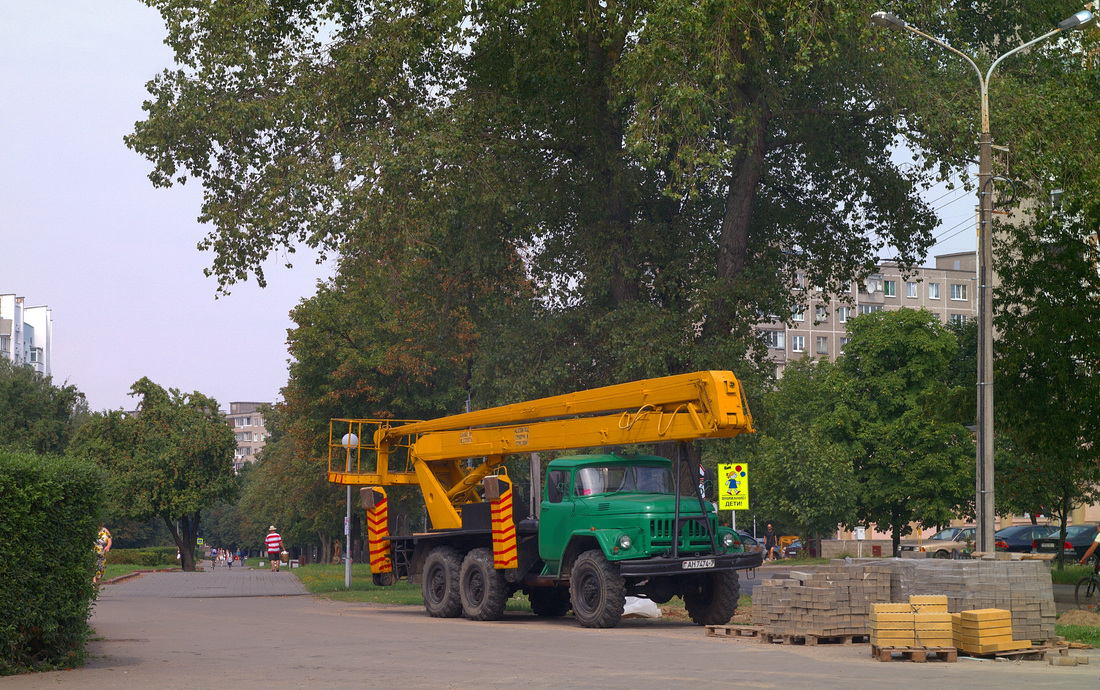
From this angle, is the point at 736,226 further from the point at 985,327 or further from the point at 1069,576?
the point at 1069,576

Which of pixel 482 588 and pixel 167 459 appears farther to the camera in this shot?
pixel 167 459

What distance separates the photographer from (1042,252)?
76.3ft

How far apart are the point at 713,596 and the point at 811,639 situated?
3682 millimetres

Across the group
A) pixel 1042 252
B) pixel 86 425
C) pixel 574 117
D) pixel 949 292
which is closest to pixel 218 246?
pixel 574 117

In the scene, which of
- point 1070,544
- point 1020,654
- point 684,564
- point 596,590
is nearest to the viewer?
point 1020,654

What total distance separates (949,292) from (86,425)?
88263mm

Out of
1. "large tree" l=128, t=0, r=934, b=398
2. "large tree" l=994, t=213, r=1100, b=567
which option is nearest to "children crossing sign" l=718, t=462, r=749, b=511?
"large tree" l=128, t=0, r=934, b=398

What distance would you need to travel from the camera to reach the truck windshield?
19078 mm

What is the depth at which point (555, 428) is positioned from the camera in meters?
19.6

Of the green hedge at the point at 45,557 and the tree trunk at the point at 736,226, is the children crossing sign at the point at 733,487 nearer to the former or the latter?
the tree trunk at the point at 736,226

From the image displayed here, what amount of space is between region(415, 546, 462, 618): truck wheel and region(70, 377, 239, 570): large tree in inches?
1573

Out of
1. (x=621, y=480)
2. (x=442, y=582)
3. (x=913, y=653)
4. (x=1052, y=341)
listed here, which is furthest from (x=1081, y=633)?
(x=442, y=582)

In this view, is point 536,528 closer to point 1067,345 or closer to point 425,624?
point 425,624

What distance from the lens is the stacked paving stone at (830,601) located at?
15.1 meters
